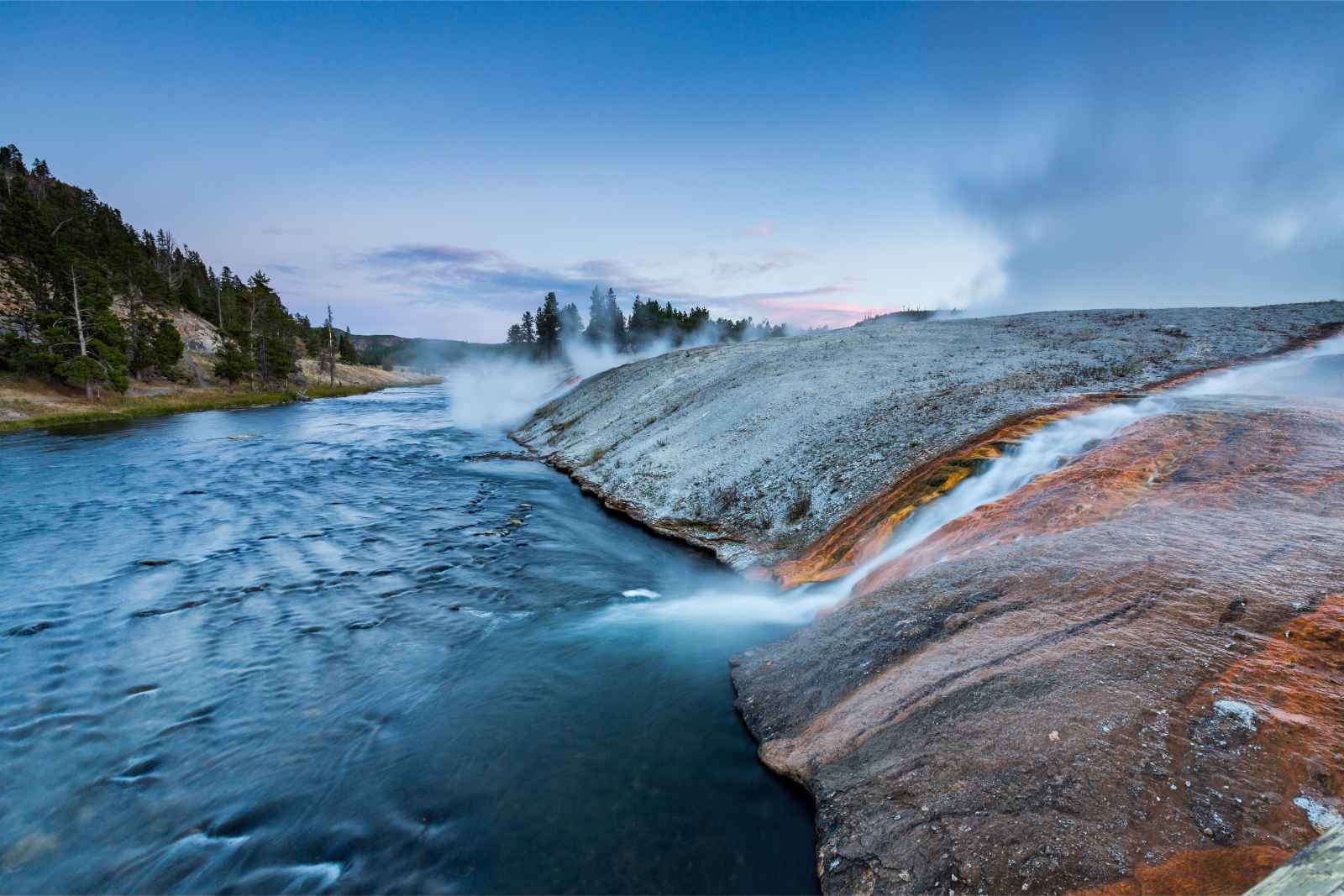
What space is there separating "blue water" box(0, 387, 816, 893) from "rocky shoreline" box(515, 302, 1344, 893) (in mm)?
1177

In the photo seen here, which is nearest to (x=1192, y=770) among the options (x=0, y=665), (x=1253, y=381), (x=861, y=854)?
(x=861, y=854)

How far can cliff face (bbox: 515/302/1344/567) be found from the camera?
13422mm

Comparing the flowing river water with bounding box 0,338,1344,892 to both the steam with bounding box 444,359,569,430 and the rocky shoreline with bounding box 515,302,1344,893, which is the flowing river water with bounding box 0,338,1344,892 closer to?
the rocky shoreline with bounding box 515,302,1344,893

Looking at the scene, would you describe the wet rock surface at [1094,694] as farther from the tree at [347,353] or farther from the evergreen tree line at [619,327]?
the tree at [347,353]

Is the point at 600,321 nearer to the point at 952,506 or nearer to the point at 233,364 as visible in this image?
the point at 233,364

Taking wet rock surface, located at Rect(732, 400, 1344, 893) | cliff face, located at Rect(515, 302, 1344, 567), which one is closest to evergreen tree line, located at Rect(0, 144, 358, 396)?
cliff face, located at Rect(515, 302, 1344, 567)

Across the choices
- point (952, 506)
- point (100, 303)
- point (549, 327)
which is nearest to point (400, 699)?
point (952, 506)

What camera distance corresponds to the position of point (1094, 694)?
4664 mm

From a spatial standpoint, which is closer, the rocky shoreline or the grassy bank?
the rocky shoreline

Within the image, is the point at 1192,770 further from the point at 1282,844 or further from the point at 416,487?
the point at 416,487

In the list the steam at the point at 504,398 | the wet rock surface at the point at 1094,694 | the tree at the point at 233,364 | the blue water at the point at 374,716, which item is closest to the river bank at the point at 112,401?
the tree at the point at 233,364

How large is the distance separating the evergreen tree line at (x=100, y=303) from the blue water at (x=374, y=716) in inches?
1823

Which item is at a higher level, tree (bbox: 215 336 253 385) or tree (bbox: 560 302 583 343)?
tree (bbox: 560 302 583 343)

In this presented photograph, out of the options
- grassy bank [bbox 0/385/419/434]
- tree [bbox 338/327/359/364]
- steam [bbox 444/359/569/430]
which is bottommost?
grassy bank [bbox 0/385/419/434]
